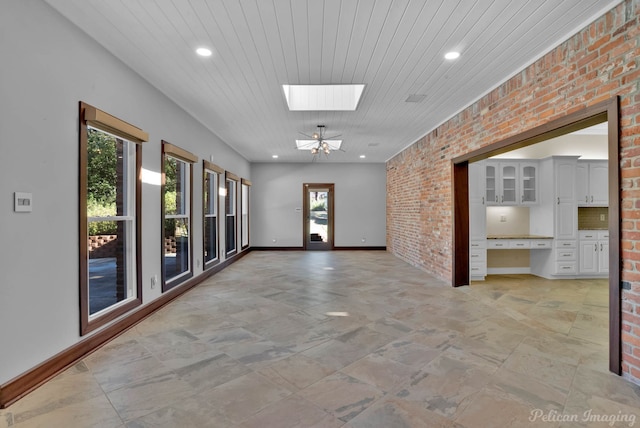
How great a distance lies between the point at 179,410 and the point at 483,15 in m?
3.70

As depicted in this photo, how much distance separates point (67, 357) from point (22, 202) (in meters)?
1.28

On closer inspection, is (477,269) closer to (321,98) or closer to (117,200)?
(321,98)

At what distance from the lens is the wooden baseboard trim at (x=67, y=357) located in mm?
2021

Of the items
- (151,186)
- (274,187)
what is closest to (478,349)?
(151,186)

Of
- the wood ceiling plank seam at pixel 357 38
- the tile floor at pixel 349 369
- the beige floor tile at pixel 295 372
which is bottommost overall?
the tile floor at pixel 349 369

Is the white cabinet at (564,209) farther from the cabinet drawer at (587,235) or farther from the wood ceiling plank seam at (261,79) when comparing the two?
the wood ceiling plank seam at (261,79)

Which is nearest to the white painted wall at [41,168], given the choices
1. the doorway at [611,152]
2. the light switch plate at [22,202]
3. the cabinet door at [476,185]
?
the light switch plate at [22,202]

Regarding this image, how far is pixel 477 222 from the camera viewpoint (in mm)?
5629

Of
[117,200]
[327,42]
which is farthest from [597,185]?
[117,200]

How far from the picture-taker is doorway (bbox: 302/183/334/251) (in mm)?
10062

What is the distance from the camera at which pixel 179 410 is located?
6.33 feet

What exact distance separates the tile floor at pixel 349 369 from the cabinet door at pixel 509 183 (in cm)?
216

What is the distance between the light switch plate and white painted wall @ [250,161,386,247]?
25.5ft

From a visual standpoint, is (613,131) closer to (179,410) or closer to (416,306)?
(416,306)
